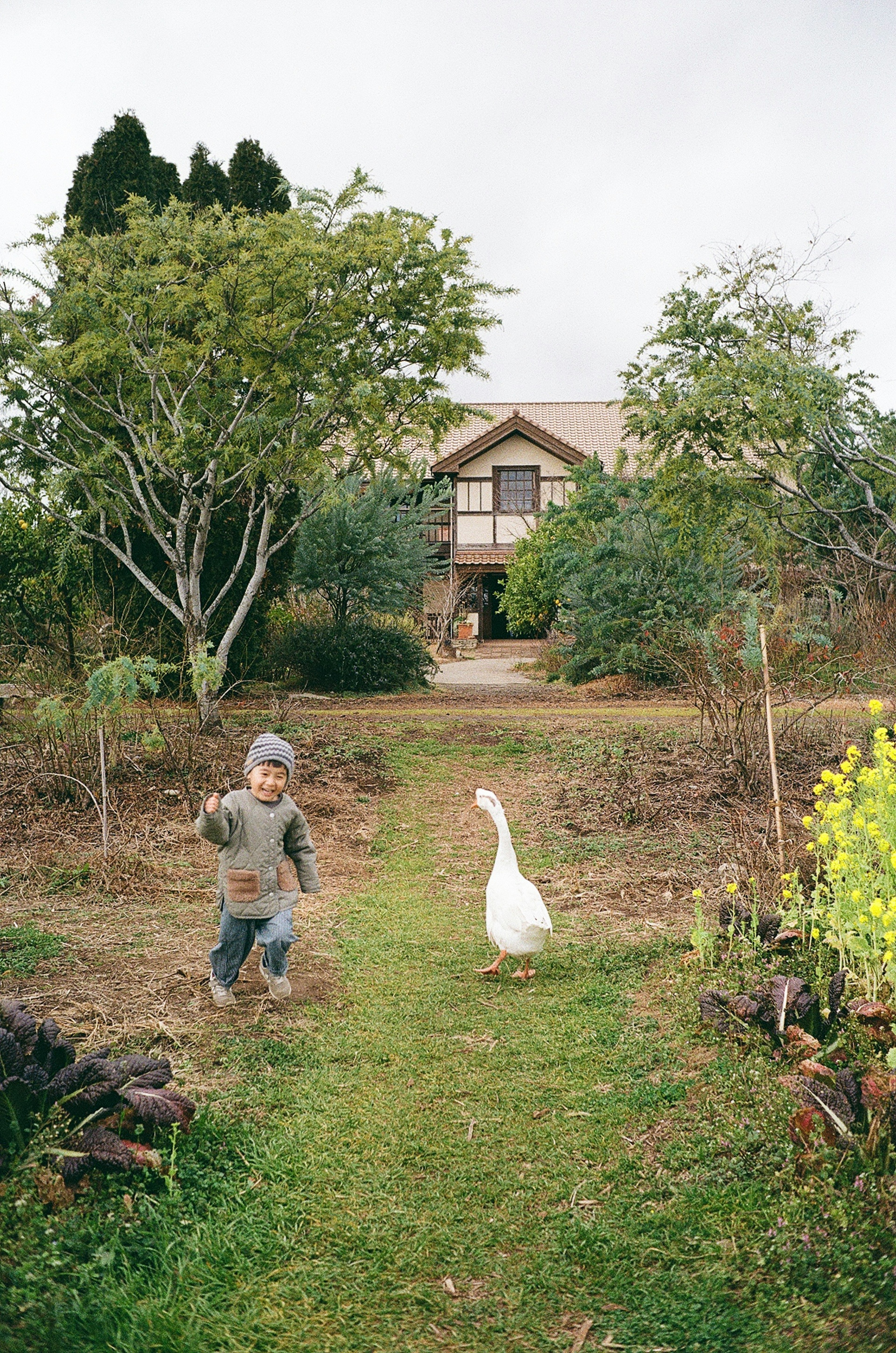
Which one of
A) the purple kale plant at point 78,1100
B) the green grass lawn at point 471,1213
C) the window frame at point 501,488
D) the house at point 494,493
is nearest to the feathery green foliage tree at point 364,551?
the green grass lawn at point 471,1213

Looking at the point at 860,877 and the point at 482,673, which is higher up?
the point at 482,673

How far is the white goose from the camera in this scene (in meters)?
5.00

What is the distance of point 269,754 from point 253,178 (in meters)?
11.2

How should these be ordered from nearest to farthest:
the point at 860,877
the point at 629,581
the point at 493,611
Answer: the point at 860,877, the point at 629,581, the point at 493,611

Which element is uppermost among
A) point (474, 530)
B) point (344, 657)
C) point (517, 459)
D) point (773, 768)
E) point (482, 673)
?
point (517, 459)

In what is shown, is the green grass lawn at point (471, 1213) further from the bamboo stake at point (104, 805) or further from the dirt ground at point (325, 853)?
the bamboo stake at point (104, 805)

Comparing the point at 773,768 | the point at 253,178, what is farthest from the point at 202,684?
the point at 253,178

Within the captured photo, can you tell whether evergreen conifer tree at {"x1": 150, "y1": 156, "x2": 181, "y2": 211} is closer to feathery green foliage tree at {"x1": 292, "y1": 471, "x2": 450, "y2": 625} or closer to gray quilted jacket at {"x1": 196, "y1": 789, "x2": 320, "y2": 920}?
feathery green foliage tree at {"x1": 292, "y1": 471, "x2": 450, "y2": 625}

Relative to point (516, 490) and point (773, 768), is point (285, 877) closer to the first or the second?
point (773, 768)

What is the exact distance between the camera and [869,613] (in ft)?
46.3

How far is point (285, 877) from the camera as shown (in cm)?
482

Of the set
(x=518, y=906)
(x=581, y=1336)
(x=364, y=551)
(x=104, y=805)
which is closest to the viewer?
(x=581, y=1336)

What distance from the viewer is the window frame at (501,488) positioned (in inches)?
1208

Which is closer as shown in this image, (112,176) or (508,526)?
(112,176)
